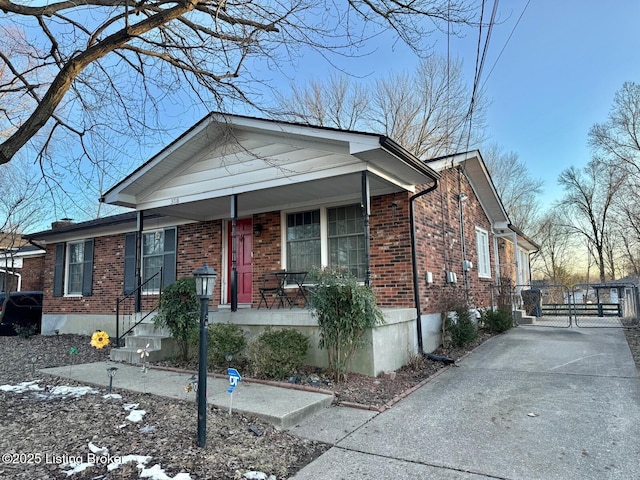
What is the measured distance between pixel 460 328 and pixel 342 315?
364 cm

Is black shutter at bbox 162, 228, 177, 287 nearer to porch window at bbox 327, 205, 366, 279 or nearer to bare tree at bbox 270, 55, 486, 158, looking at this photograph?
porch window at bbox 327, 205, 366, 279

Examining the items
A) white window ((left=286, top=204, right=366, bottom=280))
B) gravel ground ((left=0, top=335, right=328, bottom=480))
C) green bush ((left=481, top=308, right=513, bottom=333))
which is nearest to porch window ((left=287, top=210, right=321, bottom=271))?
white window ((left=286, top=204, right=366, bottom=280))

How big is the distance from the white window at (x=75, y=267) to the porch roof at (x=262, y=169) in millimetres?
5292

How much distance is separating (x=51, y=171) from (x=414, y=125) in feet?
54.0

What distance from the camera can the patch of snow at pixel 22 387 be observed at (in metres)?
5.43

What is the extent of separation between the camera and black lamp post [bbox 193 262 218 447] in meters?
3.60

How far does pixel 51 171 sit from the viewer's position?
6234 mm

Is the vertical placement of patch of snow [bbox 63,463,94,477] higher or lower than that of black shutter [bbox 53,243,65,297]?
lower

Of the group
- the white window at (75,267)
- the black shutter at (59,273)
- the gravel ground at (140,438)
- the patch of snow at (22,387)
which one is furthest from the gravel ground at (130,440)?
the black shutter at (59,273)

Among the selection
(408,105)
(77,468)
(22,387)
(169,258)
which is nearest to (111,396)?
(22,387)

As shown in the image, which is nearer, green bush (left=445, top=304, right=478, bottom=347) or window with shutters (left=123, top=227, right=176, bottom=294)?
green bush (left=445, top=304, right=478, bottom=347)

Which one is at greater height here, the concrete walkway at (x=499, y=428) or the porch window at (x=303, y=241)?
the porch window at (x=303, y=241)

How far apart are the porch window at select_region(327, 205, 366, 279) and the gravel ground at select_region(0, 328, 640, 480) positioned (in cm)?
278

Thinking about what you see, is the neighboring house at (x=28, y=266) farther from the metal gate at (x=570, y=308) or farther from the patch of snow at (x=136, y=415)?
the metal gate at (x=570, y=308)
